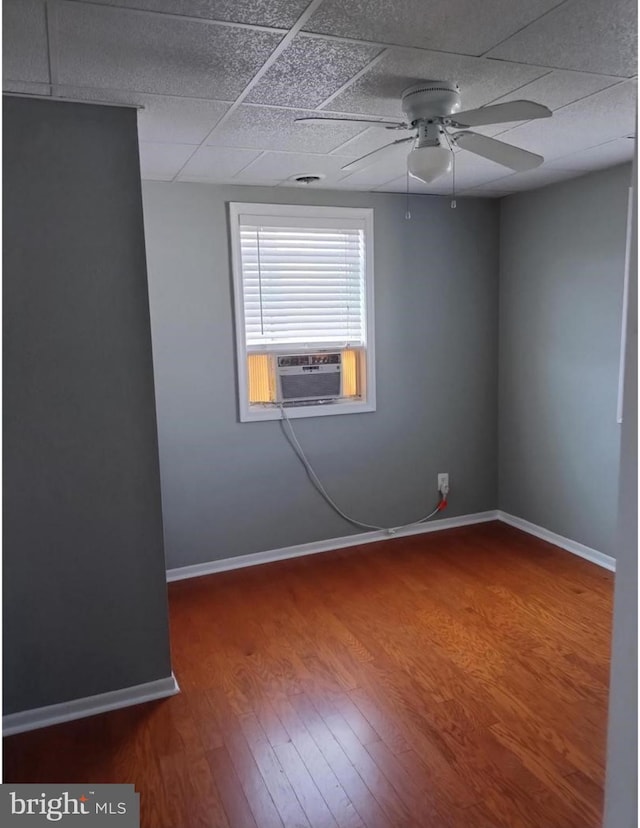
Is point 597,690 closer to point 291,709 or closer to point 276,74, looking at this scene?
point 291,709

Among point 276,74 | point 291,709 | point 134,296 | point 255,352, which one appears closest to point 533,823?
point 291,709

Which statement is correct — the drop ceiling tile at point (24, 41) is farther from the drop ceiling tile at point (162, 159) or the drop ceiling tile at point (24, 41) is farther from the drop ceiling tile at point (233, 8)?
A: the drop ceiling tile at point (162, 159)

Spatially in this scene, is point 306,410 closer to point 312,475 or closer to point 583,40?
point 312,475

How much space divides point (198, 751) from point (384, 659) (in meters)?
0.95

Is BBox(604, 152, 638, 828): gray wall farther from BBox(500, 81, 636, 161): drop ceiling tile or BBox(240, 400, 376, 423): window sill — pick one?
BBox(240, 400, 376, 423): window sill

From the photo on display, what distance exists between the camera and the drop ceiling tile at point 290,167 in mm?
3014

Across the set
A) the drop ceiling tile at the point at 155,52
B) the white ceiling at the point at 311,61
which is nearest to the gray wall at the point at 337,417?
the white ceiling at the point at 311,61

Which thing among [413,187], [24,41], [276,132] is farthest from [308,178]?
[24,41]

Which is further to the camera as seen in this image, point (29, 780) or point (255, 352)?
point (255, 352)

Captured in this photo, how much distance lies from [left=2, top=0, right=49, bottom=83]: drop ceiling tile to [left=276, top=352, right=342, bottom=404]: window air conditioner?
216 centimetres

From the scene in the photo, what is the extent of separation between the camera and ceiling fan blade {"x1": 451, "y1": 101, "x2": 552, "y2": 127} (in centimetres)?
189

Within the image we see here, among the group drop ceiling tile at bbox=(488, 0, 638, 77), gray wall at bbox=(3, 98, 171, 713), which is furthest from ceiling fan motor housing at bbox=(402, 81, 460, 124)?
gray wall at bbox=(3, 98, 171, 713)

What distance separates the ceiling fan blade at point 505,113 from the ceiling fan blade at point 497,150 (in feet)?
0.38

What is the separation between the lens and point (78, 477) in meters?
2.39
